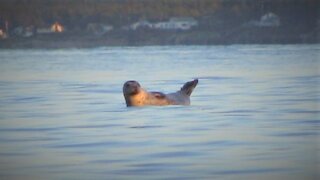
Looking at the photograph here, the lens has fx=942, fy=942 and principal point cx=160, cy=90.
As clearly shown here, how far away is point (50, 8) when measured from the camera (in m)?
12.9

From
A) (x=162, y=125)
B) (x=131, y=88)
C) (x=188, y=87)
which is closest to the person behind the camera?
(x=162, y=125)

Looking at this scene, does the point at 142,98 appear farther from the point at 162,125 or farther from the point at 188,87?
the point at 162,125

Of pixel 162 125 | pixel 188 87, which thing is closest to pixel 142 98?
pixel 188 87

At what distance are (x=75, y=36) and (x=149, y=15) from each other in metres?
2.60

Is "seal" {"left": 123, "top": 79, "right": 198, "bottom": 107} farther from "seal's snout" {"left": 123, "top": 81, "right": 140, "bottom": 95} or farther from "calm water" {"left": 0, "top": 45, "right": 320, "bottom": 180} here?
"calm water" {"left": 0, "top": 45, "right": 320, "bottom": 180}

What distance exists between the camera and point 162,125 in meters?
8.90

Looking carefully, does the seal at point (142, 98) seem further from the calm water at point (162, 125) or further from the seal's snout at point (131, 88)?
the calm water at point (162, 125)

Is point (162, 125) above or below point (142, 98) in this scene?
below

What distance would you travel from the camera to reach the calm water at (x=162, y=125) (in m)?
6.56

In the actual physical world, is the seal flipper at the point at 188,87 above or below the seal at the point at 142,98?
above

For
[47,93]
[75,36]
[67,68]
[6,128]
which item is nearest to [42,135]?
[6,128]

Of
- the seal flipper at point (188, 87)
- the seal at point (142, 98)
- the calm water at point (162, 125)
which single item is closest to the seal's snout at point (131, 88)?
the seal at point (142, 98)

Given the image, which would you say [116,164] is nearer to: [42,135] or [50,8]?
[42,135]

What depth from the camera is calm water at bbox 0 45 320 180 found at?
6.56 metres
